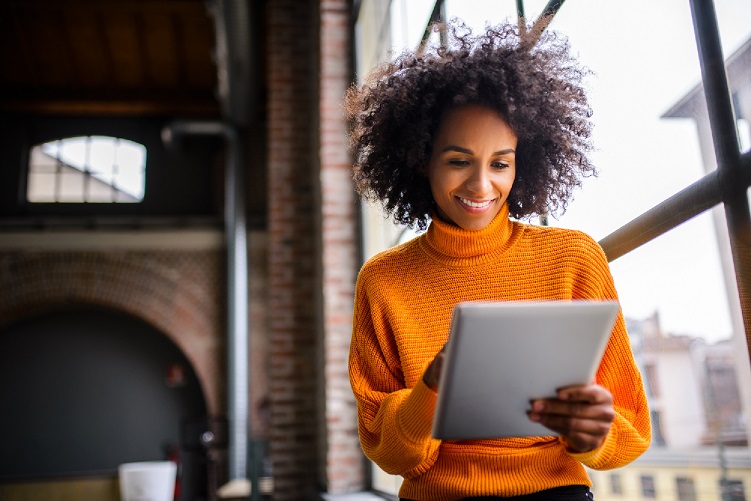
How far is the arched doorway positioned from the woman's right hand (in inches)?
338

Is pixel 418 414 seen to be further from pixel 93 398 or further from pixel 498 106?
pixel 93 398

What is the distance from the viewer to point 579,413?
37.5 inches

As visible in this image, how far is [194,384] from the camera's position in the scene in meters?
9.52

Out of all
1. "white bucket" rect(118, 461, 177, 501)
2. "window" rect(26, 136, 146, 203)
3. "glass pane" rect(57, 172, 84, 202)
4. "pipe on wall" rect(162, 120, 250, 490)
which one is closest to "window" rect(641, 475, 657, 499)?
"white bucket" rect(118, 461, 177, 501)

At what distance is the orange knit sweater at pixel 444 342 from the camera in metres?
1.09

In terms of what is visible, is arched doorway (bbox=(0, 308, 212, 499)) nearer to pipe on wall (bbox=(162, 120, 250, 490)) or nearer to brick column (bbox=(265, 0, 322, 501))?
pipe on wall (bbox=(162, 120, 250, 490))

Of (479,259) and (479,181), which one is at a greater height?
(479,181)

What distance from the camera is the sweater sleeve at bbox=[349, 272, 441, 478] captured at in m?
1.07

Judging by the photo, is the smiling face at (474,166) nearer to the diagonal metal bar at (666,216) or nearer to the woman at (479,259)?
the woman at (479,259)

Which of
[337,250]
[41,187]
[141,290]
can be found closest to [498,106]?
[337,250]

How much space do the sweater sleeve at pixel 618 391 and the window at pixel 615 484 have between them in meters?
0.73

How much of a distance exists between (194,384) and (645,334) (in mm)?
8643

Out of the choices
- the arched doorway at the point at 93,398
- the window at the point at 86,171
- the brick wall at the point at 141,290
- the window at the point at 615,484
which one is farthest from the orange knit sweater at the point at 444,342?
the window at the point at 86,171

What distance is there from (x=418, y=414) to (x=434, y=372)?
0.08 m
